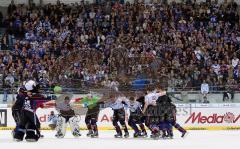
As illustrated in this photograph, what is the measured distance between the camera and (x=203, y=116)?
78.2 feet

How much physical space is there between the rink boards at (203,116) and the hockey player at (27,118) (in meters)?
6.17

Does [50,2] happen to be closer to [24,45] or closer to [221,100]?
[24,45]

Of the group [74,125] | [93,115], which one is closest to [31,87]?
[74,125]

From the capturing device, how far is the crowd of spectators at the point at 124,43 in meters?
23.3

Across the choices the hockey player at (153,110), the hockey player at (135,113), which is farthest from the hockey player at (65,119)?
the hockey player at (153,110)

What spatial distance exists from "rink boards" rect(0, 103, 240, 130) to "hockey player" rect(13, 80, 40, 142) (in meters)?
6.17

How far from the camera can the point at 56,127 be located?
64.4 ft

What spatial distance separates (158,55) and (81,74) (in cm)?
591

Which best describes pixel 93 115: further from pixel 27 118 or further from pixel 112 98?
pixel 27 118

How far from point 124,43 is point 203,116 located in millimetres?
5905

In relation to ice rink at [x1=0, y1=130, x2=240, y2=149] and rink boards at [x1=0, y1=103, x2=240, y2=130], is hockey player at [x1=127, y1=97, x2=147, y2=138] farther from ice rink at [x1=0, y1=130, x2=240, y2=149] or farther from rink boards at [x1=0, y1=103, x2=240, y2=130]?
rink boards at [x1=0, y1=103, x2=240, y2=130]

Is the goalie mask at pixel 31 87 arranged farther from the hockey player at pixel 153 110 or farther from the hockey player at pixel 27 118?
the hockey player at pixel 153 110

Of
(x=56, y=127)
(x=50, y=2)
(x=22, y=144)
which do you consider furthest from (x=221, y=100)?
(x=50, y=2)

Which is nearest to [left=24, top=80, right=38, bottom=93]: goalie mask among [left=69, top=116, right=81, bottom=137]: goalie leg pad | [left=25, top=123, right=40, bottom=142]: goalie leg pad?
[left=25, top=123, right=40, bottom=142]: goalie leg pad
